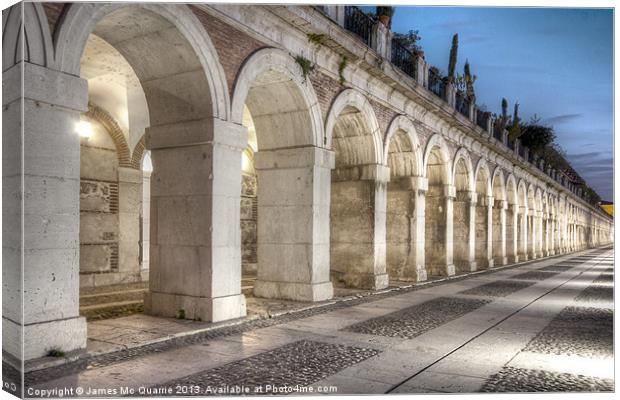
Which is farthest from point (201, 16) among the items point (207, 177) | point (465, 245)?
point (465, 245)

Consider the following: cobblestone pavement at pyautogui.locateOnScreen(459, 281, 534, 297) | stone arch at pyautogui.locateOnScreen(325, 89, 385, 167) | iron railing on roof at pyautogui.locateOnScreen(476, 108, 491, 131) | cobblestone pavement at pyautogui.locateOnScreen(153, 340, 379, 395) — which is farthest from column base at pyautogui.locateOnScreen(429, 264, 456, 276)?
cobblestone pavement at pyautogui.locateOnScreen(153, 340, 379, 395)

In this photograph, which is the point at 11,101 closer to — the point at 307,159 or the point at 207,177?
the point at 207,177

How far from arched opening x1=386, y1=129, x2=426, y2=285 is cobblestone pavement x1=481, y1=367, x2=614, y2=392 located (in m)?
8.70

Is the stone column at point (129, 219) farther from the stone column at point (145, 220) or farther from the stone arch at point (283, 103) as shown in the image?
the stone arch at point (283, 103)

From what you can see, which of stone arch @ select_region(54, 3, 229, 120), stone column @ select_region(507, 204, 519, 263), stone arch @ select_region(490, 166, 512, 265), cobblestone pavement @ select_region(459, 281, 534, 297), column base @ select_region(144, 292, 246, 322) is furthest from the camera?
stone column @ select_region(507, 204, 519, 263)

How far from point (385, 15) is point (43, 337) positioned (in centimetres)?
1028

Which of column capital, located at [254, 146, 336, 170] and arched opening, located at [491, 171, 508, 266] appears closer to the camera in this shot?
column capital, located at [254, 146, 336, 170]

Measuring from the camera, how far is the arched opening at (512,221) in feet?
82.7

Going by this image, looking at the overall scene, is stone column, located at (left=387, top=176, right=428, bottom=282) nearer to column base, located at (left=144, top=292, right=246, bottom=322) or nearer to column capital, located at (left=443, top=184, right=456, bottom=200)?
column capital, located at (left=443, top=184, right=456, bottom=200)

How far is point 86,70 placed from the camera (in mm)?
10344

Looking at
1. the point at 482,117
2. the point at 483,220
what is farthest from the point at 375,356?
the point at 482,117

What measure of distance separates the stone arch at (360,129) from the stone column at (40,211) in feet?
21.7

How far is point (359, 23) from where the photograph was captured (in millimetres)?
11539

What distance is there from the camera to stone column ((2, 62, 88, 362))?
496cm
